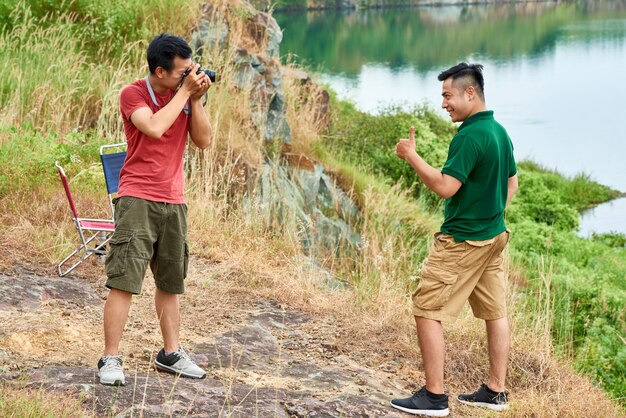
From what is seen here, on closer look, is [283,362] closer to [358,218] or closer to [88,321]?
[88,321]

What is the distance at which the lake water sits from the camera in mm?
24578

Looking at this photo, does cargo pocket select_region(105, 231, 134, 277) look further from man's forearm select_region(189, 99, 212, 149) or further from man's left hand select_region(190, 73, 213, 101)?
man's left hand select_region(190, 73, 213, 101)

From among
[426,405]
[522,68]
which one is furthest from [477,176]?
[522,68]

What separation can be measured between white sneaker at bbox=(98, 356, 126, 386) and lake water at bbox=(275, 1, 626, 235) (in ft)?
34.4

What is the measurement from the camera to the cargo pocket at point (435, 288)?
15.1ft

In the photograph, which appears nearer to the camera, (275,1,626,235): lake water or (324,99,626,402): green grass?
(324,99,626,402): green grass

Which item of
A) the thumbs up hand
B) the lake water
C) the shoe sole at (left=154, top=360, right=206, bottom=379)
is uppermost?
the thumbs up hand

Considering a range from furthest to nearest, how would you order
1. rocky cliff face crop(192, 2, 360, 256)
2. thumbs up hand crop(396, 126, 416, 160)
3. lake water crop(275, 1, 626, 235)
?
lake water crop(275, 1, 626, 235) → rocky cliff face crop(192, 2, 360, 256) → thumbs up hand crop(396, 126, 416, 160)

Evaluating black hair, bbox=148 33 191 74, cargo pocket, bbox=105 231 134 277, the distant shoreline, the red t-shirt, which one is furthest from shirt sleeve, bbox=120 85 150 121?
the distant shoreline

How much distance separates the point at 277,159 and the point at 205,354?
17.2 ft

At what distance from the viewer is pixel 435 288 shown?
4609 mm

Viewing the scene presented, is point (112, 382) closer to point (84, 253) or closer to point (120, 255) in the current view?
point (120, 255)

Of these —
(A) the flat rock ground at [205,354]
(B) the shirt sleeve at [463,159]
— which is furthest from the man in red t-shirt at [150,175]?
(B) the shirt sleeve at [463,159]

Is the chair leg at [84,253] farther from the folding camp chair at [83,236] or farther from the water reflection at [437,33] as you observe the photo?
the water reflection at [437,33]
